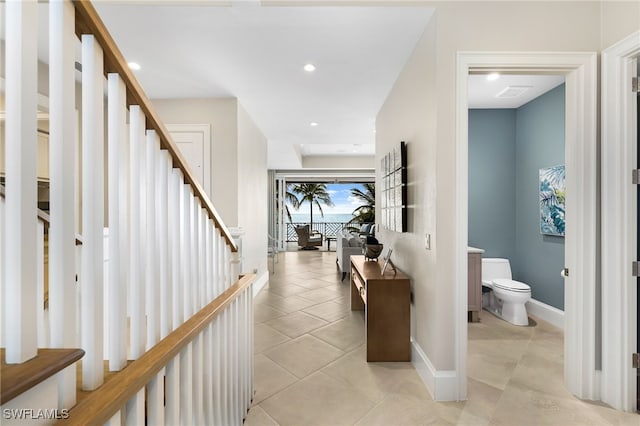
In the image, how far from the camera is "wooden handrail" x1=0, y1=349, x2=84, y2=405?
455 millimetres

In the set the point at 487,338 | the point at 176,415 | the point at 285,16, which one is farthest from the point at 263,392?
the point at 285,16

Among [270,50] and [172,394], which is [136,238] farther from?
[270,50]

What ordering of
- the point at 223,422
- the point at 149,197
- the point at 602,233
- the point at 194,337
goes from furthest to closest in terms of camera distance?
the point at 602,233
the point at 223,422
the point at 194,337
the point at 149,197

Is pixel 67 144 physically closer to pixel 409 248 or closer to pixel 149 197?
pixel 149 197

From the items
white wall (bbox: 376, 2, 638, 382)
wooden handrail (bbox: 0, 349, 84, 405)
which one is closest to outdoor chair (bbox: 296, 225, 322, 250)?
white wall (bbox: 376, 2, 638, 382)

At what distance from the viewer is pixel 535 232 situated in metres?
3.59

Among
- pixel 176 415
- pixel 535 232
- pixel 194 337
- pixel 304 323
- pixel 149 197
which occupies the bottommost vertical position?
pixel 304 323

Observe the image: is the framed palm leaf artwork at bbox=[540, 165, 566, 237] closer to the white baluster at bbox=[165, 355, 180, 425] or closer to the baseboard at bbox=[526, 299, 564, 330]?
the baseboard at bbox=[526, 299, 564, 330]

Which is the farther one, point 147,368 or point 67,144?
point 147,368

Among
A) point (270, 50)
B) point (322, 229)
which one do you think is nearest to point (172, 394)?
point (270, 50)

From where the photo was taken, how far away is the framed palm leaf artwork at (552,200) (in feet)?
10.5

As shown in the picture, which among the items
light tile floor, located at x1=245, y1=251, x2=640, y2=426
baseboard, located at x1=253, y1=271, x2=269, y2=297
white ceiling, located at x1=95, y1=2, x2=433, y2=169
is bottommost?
light tile floor, located at x1=245, y1=251, x2=640, y2=426

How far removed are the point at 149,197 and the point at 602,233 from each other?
2561mm

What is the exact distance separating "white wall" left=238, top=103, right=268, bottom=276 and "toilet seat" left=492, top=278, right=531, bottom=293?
10.0 feet
